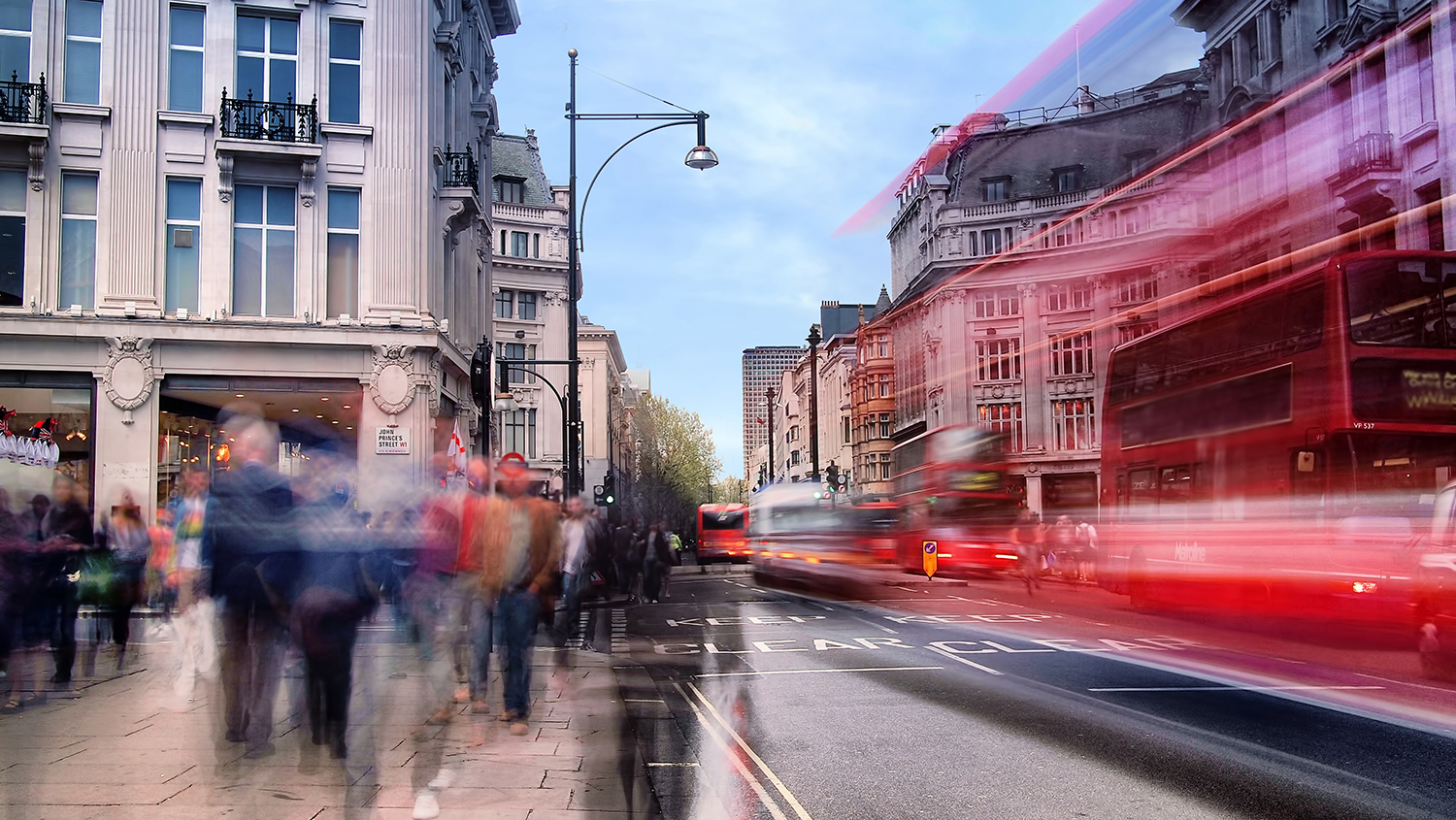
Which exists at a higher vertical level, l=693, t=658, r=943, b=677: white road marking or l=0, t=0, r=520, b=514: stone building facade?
l=0, t=0, r=520, b=514: stone building facade

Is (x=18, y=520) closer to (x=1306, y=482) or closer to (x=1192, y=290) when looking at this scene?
(x=1306, y=482)

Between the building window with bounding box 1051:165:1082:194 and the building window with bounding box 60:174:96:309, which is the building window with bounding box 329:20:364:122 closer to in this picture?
the building window with bounding box 60:174:96:309

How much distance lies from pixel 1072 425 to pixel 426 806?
53.3 metres

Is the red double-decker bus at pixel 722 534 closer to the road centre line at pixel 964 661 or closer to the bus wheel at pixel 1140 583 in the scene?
the bus wheel at pixel 1140 583

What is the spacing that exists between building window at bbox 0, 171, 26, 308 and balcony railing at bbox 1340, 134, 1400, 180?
29516 millimetres

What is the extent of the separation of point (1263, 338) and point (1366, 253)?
5.30 ft

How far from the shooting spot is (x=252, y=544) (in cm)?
632

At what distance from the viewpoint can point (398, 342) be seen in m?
24.2

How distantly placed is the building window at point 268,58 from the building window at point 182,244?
2409 millimetres

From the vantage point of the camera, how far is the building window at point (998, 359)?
2279 inches

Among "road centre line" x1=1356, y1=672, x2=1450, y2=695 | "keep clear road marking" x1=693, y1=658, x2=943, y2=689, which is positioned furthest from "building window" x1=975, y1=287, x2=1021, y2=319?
"keep clear road marking" x1=693, y1=658, x2=943, y2=689

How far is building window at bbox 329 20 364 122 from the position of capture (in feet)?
80.4

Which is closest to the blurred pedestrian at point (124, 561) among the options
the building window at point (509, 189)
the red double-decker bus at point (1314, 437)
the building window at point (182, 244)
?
the building window at point (182, 244)

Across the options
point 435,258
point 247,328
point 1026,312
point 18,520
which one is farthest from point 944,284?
point 18,520
